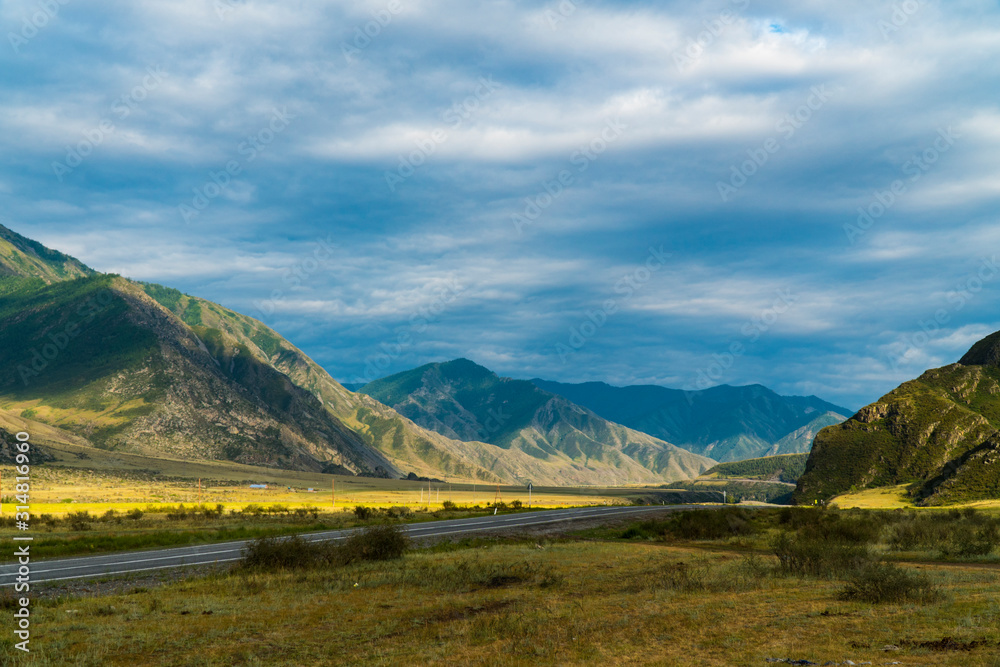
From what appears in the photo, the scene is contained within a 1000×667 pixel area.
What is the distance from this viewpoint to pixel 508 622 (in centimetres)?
1508

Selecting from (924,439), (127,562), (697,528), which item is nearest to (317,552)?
(127,562)

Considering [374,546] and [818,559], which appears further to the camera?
[374,546]

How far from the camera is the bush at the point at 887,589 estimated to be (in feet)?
53.8

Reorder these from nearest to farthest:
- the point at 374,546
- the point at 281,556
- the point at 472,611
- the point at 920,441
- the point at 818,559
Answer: the point at 472,611 → the point at 818,559 → the point at 281,556 → the point at 374,546 → the point at 920,441

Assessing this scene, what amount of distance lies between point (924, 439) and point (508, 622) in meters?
132

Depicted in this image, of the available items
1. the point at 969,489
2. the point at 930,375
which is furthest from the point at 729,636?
the point at 930,375

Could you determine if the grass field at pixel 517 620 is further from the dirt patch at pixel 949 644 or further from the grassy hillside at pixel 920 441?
the grassy hillside at pixel 920 441

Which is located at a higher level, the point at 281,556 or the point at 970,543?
the point at 281,556

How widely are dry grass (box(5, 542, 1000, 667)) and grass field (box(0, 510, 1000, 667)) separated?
0.05 meters

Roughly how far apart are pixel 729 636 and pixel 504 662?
473 cm

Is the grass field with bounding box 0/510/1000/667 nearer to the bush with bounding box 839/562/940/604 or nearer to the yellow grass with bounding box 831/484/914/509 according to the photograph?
the bush with bounding box 839/562/940/604

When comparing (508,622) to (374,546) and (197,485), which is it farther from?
(197,485)

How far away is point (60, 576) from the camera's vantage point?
22078 millimetres

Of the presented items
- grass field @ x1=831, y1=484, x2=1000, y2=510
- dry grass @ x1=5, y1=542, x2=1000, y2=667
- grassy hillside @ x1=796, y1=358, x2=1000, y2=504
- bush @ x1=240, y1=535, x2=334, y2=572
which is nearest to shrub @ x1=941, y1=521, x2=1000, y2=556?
dry grass @ x1=5, y1=542, x2=1000, y2=667
